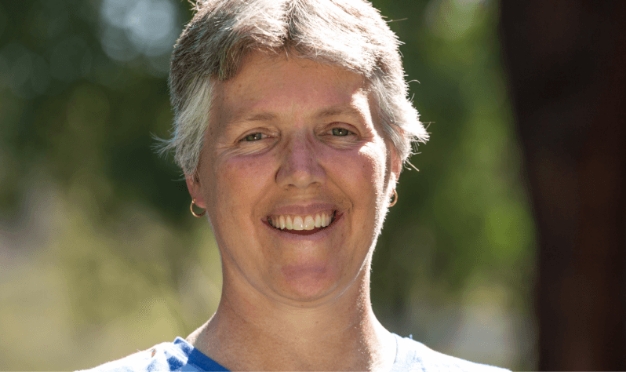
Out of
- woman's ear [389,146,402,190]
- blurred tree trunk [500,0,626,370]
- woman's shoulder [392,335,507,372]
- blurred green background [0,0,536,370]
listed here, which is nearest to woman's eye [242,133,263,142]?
woman's ear [389,146,402,190]

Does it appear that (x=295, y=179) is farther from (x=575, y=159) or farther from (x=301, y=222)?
(x=575, y=159)

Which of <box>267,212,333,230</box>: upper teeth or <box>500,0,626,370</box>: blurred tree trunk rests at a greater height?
<box>500,0,626,370</box>: blurred tree trunk

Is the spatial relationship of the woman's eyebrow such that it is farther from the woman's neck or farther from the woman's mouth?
the woman's neck

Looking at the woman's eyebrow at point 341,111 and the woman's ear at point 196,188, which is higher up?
the woman's eyebrow at point 341,111

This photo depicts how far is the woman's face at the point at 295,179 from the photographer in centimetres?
192

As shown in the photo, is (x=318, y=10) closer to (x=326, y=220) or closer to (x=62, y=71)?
(x=326, y=220)

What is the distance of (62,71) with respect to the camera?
7.90 meters

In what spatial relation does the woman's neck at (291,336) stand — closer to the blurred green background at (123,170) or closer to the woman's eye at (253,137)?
the woman's eye at (253,137)

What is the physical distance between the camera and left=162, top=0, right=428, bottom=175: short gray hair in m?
1.97

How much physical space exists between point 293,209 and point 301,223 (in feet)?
0.14

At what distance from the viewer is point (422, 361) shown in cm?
209

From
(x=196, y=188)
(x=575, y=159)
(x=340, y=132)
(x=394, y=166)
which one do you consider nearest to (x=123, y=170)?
(x=575, y=159)

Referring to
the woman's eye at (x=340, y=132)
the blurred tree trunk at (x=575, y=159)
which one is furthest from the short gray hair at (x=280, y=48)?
the blurred tree trunk at (x=575, y=159)

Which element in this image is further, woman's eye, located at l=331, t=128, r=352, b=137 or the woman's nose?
woman's eye, located at l=331, t=128, r=352, b=137
